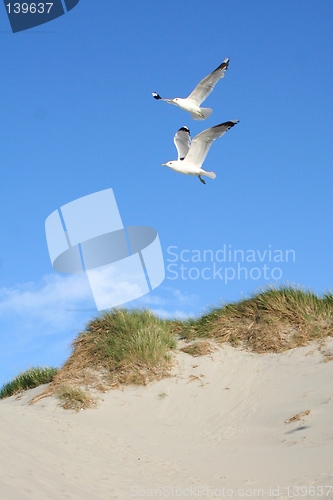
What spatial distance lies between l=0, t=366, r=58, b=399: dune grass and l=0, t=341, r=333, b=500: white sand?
0.73 metres

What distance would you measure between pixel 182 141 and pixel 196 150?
1039 mm

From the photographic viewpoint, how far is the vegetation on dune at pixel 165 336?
10797 mm

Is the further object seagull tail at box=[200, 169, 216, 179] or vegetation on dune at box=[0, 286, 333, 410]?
seagull tail at box=[200, 169, 216, 179]

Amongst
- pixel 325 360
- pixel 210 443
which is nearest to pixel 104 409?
pixel 210 443

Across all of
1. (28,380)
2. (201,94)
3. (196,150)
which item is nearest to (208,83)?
(201,94)

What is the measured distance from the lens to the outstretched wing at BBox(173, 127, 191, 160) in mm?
12406

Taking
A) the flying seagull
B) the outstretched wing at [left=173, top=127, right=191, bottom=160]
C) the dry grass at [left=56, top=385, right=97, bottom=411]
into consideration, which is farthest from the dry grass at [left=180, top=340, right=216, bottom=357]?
the outstretched wing at [left=173, top=127, right=191, bottom=160]

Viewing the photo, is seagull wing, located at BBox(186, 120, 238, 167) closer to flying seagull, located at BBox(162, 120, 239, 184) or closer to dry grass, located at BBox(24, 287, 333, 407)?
flying seagull, located at BBox(162, 120, 239, 184)

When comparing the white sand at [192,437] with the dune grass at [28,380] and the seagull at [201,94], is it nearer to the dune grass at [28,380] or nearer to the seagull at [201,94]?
the dune grass at [28,380]

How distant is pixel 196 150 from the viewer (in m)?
11.7

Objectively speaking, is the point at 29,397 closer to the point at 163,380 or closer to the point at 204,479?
the point at 163,380

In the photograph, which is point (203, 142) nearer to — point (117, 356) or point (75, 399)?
point (117, 356)

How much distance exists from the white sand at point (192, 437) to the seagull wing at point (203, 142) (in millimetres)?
3755

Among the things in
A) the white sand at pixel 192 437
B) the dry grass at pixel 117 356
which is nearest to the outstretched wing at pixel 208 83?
the dry grass at pixel 117 356
